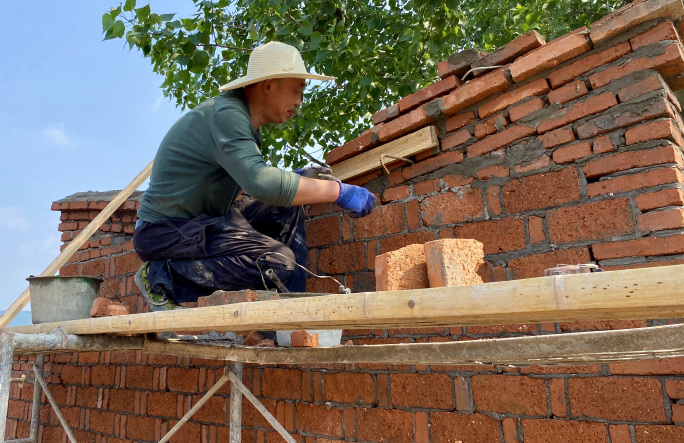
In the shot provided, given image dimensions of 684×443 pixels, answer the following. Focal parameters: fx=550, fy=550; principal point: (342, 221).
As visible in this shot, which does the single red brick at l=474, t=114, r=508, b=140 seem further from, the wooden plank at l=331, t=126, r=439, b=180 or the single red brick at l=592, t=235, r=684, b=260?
the single red brick at l=592, t=235, r=684, b=260

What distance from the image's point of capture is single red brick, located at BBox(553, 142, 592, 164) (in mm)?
2237

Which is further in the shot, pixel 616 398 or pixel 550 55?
pixel 550 55

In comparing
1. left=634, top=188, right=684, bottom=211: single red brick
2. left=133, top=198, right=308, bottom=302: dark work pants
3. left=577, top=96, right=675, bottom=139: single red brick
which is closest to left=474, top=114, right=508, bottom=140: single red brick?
left=577, top=96, right=675, bottom=139: single red brick

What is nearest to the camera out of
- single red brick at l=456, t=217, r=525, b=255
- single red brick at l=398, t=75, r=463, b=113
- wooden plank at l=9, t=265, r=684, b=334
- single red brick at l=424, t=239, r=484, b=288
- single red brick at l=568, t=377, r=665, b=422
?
wooden plank at l=9, t=265, r=684, b=334

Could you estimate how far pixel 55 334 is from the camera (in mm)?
2514

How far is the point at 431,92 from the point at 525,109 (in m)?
0.53

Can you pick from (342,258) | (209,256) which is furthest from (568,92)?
(209,256)

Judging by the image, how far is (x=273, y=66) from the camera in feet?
8.55

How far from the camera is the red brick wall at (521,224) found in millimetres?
2014

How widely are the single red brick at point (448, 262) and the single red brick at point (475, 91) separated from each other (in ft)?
3.12

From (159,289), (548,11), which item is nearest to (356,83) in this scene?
(548,11)

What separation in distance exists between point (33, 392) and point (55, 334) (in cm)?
298

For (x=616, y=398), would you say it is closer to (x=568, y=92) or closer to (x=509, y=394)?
(x=509, y=394)

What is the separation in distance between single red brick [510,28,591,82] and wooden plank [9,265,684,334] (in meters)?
1.24
